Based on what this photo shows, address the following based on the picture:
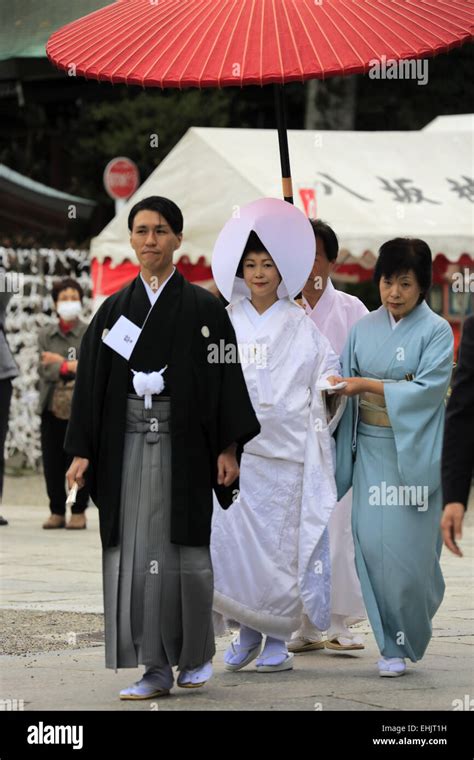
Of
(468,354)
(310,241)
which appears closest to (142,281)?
(310,241)

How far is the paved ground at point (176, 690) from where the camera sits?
5.05m

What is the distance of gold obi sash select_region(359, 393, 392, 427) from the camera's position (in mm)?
5777

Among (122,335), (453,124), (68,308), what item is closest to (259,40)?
(122,335)

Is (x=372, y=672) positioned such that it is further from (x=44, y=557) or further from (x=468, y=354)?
(x=44, y=557)

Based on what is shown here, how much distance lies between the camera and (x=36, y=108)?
67.1 ft

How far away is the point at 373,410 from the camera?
5.82 metres

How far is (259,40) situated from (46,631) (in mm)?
2694

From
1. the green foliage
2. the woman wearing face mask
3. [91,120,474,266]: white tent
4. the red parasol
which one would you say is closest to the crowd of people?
the red parasol

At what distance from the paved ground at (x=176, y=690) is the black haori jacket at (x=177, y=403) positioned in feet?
1.84

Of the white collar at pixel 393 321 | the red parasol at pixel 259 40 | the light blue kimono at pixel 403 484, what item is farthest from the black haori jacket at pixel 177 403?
the red parasol at pixel 259 40

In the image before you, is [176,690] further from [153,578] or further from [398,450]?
[398,450]

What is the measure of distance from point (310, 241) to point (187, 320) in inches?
34.7

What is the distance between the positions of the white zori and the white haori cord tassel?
0.68 meters
